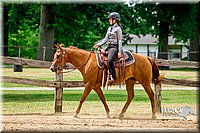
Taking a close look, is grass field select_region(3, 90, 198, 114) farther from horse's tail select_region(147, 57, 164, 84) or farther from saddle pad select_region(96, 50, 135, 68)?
saddle pad select_region(96, 50, 135, 68)

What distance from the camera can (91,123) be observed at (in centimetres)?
1033

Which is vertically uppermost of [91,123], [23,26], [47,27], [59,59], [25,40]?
[23,26]

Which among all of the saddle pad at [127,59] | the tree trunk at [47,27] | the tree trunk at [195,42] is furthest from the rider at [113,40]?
the tree trunk at [195,42]

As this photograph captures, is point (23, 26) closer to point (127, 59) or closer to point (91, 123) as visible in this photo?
point (127, 59)

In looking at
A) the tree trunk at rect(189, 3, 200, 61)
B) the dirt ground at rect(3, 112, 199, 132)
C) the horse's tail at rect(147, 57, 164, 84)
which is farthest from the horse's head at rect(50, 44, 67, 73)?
the tree trunk at rect(189, 3, 200, 61)

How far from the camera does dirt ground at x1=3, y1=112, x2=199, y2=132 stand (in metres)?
9.46

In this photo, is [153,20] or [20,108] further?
[153,20]

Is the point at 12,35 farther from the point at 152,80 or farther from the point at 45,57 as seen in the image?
the point at 152,80

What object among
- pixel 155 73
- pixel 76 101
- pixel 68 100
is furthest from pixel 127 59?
pixel 68 100

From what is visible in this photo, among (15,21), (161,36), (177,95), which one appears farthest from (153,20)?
(177,95)

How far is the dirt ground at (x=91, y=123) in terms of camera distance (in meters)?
9.46

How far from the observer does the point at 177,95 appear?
18250 mm

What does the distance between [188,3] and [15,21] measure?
16.5 metres

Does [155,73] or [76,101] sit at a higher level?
[155,73]
